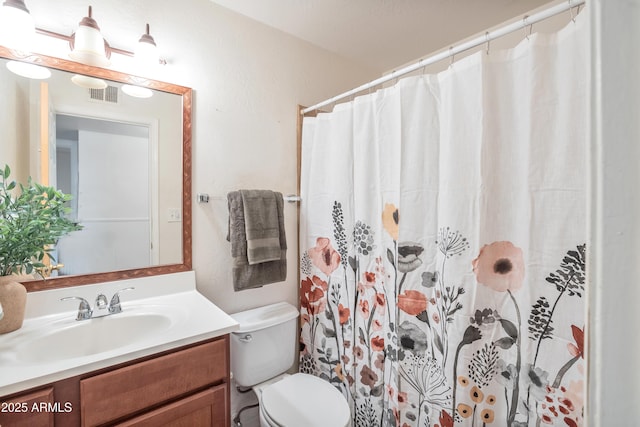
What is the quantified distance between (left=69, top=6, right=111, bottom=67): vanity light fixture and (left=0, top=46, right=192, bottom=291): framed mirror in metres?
0.08

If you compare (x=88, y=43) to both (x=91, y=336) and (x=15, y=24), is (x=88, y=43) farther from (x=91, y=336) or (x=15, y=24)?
(x=91, y=336)

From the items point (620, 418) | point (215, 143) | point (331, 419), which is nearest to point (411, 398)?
point (331, 419)

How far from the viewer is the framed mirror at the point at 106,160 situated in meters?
1.09

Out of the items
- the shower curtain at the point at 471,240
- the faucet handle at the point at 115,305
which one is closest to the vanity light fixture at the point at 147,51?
the shower curtain at the point at 471,240

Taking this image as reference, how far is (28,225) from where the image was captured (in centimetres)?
96

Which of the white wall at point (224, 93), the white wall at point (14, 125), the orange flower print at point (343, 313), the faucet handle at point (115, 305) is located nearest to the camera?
the white wall at point (14, 125)

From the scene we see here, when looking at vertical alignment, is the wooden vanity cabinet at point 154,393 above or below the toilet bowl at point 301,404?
above

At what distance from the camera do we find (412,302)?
3.99ft

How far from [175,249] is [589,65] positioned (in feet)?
5.02

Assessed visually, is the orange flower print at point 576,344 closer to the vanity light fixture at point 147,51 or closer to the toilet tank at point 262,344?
the toilet tank at point 262,344

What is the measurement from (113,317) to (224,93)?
1176 millimetres

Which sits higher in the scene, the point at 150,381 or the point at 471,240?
the point at 471,240

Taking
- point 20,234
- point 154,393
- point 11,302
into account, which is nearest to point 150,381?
point 154,393

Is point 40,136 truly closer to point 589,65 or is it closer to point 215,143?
point 215,143
